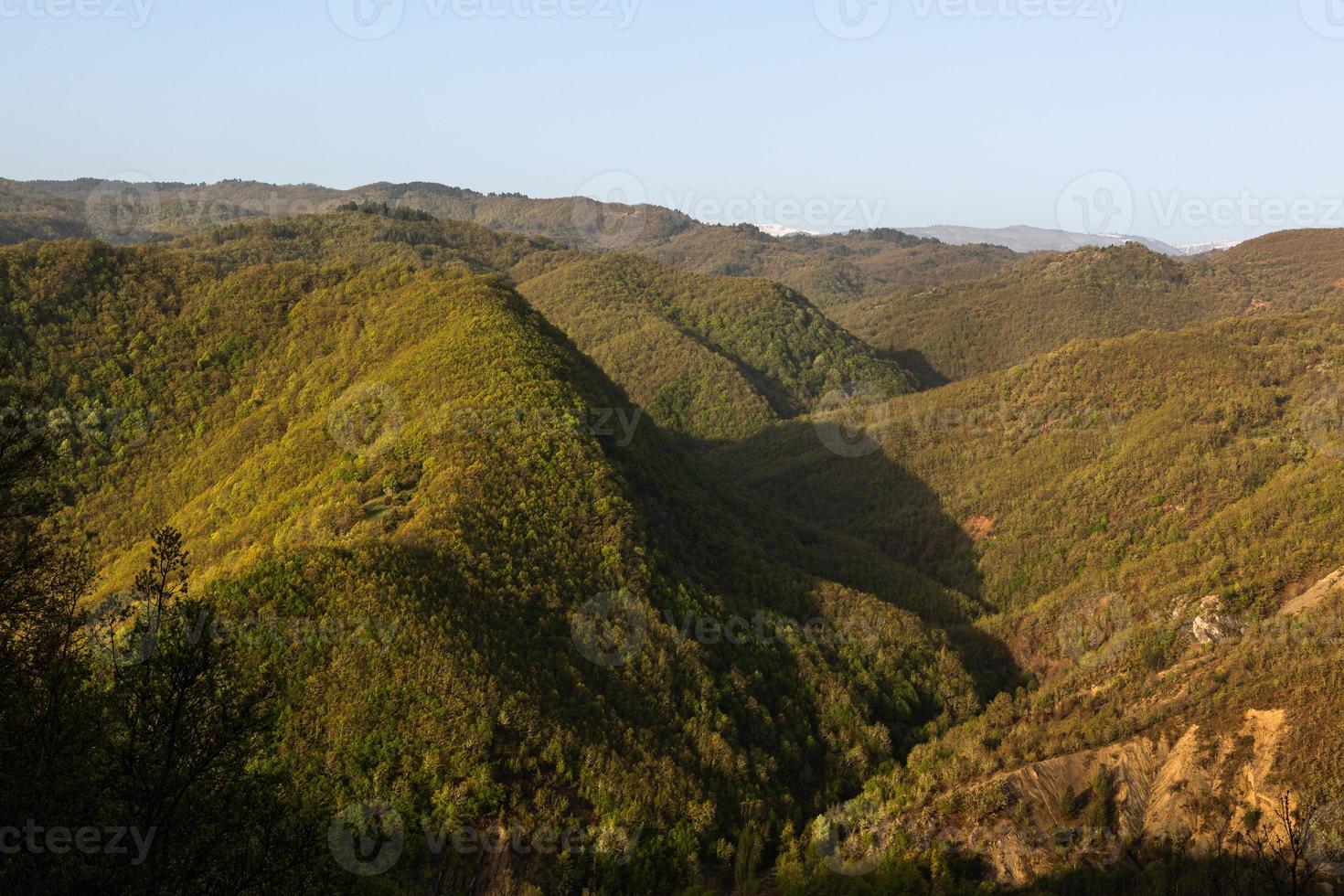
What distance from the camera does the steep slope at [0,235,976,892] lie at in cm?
3381

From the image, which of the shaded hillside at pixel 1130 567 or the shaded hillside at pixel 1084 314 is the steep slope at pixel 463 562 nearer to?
the shaded hillside at pixel 1130 567

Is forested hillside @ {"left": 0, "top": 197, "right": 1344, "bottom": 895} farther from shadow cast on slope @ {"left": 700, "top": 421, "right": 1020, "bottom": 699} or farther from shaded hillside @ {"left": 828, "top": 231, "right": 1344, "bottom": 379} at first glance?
shaded hillside @ {"left": 828, "top": 231, "right": 1344, "bottom": 379}

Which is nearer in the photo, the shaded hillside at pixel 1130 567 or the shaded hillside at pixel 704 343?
the shaded hillside at pixel 1130 567

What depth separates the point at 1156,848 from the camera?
33219mm

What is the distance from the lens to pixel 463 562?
41906 mm

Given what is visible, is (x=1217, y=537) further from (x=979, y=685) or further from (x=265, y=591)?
(x=265, y=591)

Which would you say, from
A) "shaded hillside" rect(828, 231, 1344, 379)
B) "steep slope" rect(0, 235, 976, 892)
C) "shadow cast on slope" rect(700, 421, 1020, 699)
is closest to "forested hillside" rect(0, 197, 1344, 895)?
"steep slope" rect(0, 235, 976, 892)

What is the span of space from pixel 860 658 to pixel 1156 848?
20195 mm

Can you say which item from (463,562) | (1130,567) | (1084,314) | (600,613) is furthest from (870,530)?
(1084,314)

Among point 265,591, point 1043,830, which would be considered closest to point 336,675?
point 265,591

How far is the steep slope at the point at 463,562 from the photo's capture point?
33.8 m

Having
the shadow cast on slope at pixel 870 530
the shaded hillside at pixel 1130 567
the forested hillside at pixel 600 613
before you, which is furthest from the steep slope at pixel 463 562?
the shaded hillside at pixel 1130 567

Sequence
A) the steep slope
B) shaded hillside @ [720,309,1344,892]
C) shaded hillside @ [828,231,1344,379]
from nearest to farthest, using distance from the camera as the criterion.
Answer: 1. the steep slope
2. shaded hillside @ [720,309,1344,892]
3. shaded hillside @ [828,231,1344,379]

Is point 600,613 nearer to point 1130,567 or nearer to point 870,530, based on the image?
point 1130,567
